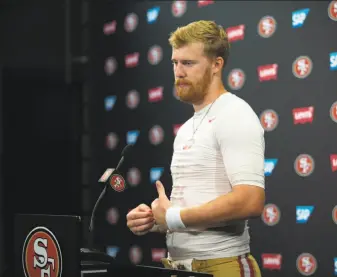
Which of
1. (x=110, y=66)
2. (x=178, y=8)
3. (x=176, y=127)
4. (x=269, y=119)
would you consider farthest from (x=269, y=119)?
(x=110, y=66)

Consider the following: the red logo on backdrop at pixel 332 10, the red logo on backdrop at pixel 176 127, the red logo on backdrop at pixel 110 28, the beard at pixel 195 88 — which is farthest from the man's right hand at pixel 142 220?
the red logo on backdrop at pixel 110 28

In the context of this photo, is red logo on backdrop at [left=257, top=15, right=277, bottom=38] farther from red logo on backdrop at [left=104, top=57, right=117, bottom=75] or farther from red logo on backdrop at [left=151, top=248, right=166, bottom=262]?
red logo on backdrop at [left=151, top=248, right=166, bottom=262]

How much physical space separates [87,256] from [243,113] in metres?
0.71

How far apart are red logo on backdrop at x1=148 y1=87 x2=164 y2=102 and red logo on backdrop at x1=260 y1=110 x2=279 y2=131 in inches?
41.6

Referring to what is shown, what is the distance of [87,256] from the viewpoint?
2021mm

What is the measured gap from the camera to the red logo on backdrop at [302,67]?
3.89 meters

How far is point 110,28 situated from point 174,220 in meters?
3.73

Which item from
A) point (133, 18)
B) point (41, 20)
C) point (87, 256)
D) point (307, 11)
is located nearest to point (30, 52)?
point (41, 20)

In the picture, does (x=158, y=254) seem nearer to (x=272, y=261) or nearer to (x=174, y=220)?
(x=272, y=261)

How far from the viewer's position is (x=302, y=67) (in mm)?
3920

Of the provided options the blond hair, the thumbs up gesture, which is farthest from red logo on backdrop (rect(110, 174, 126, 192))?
the blond hair

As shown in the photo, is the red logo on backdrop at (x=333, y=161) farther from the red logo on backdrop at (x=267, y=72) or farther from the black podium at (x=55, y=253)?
the black podium at (x=55, y=253)

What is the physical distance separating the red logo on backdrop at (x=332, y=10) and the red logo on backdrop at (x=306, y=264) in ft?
5.00

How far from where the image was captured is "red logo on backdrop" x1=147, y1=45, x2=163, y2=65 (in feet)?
16.0
